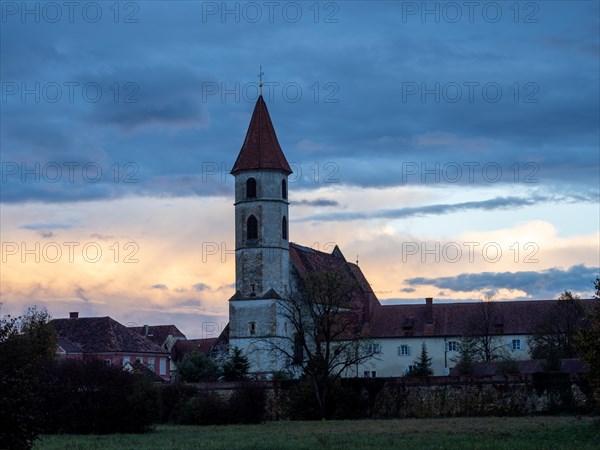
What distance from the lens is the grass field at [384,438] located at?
35.3m

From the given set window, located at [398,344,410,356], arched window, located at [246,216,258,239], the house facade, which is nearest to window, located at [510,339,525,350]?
window, located at [398,344,410,356]

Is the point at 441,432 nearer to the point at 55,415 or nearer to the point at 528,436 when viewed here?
the point at 528,436

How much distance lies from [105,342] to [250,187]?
60.6 ft

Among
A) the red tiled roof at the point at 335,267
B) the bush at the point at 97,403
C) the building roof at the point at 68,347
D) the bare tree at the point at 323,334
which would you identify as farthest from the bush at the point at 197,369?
the bush at the point at 97,403

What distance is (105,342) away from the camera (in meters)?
94.6

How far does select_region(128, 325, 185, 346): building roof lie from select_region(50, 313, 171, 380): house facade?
95.1ft

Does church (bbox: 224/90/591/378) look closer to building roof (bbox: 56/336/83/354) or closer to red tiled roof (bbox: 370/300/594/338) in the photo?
red tiled roof (bbox: 370/300/594/338)

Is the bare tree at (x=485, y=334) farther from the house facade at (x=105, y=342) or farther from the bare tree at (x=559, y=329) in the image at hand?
the house facade at (x=105, y=342)

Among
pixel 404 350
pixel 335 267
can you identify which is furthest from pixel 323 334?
pixel 335 267

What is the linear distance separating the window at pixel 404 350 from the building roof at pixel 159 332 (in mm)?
39891

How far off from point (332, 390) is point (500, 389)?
32.1 feet

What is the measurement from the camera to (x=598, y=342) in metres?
39.8

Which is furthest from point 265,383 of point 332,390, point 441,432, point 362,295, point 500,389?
point 362,295

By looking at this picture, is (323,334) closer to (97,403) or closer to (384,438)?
(97,403)
